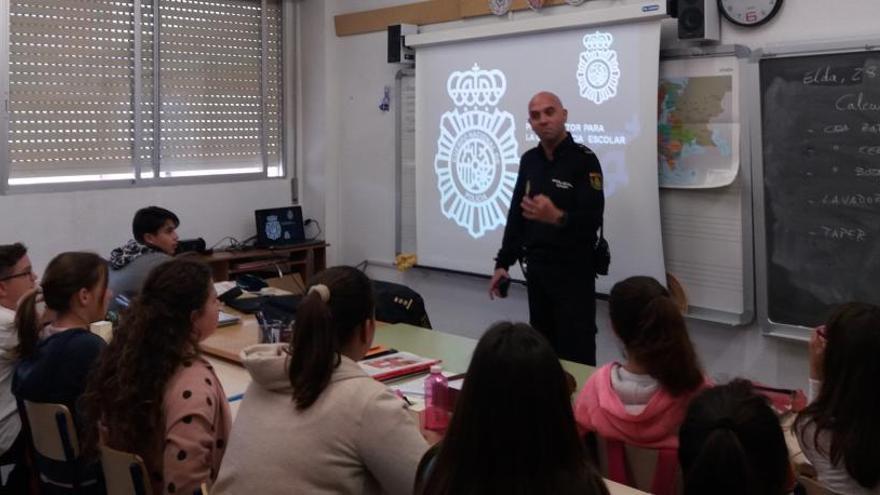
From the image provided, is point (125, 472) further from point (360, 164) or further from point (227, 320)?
point (360, 164)

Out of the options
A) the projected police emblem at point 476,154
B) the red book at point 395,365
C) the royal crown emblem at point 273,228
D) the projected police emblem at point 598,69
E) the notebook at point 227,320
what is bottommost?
the red book at point 395,365

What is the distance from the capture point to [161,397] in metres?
2.23

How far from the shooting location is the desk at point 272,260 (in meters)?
5.76

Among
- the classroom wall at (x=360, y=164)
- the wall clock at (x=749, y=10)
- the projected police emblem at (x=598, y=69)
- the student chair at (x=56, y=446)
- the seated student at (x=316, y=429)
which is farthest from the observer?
the classroom wall at (x=360, y=164)

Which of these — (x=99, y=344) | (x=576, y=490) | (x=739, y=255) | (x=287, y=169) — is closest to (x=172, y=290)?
(x=99, y=344)

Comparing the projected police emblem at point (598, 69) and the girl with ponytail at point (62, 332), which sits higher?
the projected police emblem at point (598, 69)

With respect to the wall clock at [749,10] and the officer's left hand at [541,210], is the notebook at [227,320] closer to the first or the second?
the officer's left hand at [541,210]

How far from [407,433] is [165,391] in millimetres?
724

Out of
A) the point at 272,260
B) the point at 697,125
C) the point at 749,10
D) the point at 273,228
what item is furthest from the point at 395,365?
the point at 273,228

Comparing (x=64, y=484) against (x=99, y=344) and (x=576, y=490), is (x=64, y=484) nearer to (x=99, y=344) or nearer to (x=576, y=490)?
(x=99, y=344)

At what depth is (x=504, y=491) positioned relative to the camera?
4.46 feet

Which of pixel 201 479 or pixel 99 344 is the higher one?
pixel 99 344

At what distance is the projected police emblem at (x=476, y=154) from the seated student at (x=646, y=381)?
2784 millimetres

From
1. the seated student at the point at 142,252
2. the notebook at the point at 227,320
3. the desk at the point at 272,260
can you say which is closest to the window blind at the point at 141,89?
the desk at the point at 272,260
